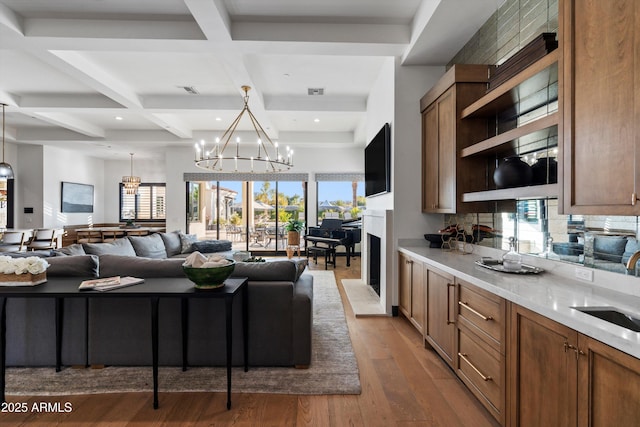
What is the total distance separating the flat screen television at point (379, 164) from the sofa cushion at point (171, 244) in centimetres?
349

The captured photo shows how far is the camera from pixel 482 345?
197 cm

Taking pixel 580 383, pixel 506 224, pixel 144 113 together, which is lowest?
pixel 580 383

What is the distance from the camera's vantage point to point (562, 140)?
1.68 meters

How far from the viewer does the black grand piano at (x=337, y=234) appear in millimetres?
7000

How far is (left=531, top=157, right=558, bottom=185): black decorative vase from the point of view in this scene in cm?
217

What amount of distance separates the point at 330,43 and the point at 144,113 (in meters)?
4.04

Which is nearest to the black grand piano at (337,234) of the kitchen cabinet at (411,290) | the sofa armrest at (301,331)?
the kitchen cabinet at (411,290)

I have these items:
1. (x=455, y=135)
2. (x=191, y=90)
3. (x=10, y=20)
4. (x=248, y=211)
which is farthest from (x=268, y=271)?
(x=248, y=211)

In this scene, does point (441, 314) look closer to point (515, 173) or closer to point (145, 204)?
point (515, 173)

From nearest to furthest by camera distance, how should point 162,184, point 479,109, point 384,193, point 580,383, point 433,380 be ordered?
point 580,383 < point 433,380 < point 479,109 < point 384,193 < point 162,184

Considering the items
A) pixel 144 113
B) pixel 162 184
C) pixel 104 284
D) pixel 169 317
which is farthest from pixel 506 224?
Answer: pixel 162 184

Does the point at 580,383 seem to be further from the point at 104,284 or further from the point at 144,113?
the point at 144,113

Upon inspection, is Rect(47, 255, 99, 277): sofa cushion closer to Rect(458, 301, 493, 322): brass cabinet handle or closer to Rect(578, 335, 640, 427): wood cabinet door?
Rect(458, 301, 493, 322): brass cabinet handle

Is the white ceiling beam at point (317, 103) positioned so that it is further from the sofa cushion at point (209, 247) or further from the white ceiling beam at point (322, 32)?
the sofa cushion at point (209, 247)
